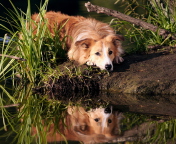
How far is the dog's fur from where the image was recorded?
654 cm

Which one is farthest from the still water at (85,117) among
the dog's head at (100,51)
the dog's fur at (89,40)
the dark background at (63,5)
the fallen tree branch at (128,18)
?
the dark background at (63,5)

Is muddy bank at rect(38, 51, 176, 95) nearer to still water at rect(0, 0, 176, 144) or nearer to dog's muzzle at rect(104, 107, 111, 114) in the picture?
still water at rect(0, 0, 176, 144)

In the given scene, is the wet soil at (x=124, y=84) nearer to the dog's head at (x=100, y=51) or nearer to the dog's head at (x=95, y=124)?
the dog's head at (x=100, y=51)

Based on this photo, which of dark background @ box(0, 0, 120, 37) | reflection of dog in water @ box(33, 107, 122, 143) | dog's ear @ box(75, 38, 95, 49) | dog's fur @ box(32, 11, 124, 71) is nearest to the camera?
reflection of dog in water @ box(33, 107, 122, 143)

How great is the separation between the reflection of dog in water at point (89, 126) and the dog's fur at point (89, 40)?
1.44 meters

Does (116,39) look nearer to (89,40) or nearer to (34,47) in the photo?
(89,40)

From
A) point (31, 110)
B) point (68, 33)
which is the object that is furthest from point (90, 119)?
Result: point (68, 33)

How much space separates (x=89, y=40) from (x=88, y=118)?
2119 millimetres

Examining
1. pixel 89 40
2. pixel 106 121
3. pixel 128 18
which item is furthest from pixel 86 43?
pixel 106 121

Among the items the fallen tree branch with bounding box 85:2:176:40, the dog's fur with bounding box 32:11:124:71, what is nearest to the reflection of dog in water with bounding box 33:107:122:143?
the dog's fur with bounding box 32:11:124:71

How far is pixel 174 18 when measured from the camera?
789 centimetres

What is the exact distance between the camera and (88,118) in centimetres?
482

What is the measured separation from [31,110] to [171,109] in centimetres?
164

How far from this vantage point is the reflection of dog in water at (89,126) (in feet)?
13.3
